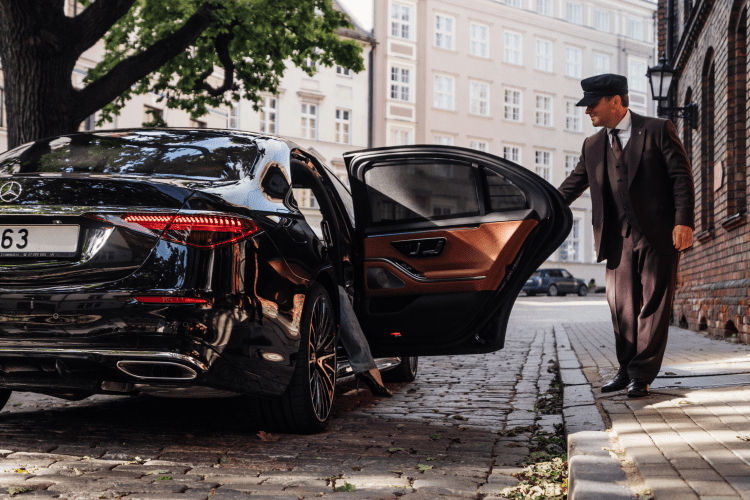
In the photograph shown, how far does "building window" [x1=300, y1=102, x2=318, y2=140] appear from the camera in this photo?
45188mm

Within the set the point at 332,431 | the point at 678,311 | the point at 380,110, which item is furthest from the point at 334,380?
the point at 380,110

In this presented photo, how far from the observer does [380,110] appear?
48.1 m

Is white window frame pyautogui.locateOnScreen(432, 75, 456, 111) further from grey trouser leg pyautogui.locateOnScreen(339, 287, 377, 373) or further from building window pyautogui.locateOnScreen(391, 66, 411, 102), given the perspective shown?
grey trouser leg pyautogui.locateOnScreen(339, 287, 377, 373)

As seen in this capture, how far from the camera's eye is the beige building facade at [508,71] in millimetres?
49531

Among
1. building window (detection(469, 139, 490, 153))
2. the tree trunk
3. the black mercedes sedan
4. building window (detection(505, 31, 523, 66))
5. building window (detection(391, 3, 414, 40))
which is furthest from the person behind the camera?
building window (detection(505, 31, 523, 66))

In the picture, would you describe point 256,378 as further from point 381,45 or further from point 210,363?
point 381,45

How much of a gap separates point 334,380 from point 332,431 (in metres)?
0.33

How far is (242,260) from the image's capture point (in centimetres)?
425

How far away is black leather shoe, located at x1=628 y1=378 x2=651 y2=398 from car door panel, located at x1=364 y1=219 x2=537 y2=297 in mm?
1035

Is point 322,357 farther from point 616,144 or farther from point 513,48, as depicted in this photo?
point 513,48

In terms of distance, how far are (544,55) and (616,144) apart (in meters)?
53.3

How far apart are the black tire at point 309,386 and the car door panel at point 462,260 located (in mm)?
719

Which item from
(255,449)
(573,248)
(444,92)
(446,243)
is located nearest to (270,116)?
(444,92)

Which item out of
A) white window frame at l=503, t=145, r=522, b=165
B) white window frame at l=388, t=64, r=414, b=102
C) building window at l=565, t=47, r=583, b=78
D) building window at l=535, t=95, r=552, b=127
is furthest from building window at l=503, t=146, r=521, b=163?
white window frame at l=388, t=64, r=414, b=102
